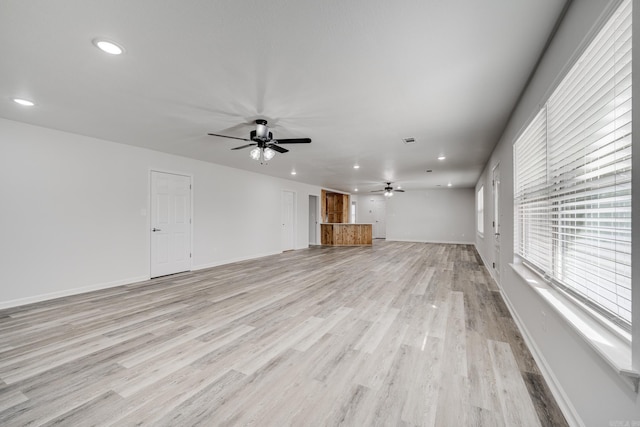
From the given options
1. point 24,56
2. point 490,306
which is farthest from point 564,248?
point 24,56

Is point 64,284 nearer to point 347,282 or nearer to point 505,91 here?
point 347,282

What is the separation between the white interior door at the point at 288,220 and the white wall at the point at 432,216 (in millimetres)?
5575

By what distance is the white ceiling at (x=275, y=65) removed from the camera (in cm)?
167

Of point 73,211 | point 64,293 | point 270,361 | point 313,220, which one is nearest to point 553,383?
point 270,361

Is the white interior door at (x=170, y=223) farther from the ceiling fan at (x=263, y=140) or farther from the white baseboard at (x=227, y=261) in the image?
the ceiling fan at (x=263, y=140)

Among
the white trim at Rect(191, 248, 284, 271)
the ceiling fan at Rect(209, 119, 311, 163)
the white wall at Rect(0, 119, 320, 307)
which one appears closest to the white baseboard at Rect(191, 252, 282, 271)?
the white trim at Rect(191, 248, 284, 271)

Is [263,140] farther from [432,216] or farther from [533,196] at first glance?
[432,216]

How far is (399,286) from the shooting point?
469cm

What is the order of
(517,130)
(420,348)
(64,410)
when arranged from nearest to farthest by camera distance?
(64,410), (420,348), (517,130)

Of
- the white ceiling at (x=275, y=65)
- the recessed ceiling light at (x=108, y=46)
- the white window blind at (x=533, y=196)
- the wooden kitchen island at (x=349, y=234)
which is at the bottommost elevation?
the wooden kitchen island at (x=349, y=234)

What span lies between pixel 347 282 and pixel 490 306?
2.24 m

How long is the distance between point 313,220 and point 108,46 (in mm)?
9493

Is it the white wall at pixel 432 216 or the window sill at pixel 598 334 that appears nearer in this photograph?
the window sill at pixel 598 334

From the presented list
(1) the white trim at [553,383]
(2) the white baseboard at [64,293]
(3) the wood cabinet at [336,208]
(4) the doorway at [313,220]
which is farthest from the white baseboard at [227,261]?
(1) the white trim at [553,383]
